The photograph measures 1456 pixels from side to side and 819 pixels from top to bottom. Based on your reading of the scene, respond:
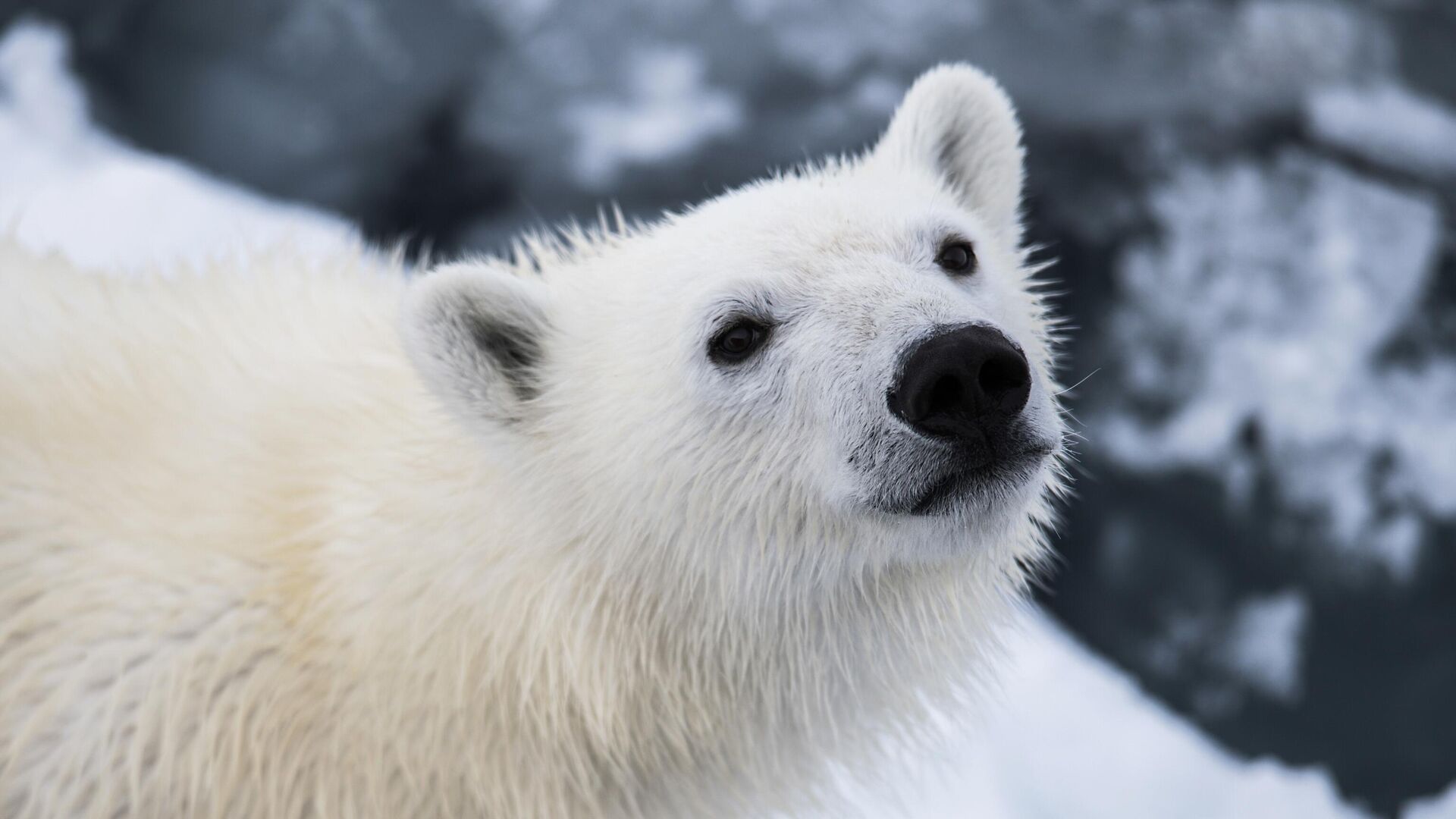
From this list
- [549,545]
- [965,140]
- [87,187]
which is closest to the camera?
[549,545]

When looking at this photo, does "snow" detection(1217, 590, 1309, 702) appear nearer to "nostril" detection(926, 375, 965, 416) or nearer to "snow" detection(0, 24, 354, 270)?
"nostril" detection(926, 375, 965, 416)

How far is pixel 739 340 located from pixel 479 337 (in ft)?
1.07

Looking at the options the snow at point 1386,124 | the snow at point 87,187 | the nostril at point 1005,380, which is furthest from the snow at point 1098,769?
the snow at point 87,187

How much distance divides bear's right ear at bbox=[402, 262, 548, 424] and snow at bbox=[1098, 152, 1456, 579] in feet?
5.55

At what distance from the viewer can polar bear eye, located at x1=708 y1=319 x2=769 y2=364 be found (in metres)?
1.38

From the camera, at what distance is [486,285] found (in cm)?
143

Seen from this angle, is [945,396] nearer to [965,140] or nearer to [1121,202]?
[965,140]

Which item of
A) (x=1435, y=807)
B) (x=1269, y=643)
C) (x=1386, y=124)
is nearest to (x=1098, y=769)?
(x=1269, y=643)

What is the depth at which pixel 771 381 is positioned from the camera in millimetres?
1370

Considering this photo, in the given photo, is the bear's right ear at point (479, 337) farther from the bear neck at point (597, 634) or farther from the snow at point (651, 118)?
the snow at point (651, 118)

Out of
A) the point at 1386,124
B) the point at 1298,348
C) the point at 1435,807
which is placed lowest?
the point at 1435,807

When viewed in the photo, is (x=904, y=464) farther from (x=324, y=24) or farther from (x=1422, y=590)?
A: (x=324, y=24)

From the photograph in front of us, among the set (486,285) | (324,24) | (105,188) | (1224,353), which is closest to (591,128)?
(324,24)

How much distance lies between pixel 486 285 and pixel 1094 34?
2.36 meters
